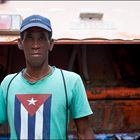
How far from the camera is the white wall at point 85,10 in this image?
3820 mm

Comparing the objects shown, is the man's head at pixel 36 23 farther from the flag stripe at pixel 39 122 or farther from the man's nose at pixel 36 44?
the flag stripe at pixel 39 122

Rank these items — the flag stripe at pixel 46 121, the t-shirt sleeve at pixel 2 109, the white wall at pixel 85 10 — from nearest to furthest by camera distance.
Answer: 1. the flag stripe at pixel 46 121
2. the t-shirt sleeve at pixel 2 109
3. the white wall at pixel 85 10

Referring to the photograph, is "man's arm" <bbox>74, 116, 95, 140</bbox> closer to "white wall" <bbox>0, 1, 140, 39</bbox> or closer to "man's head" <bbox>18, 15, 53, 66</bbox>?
"man's head" <bbox>18, 15, 53, 66</bbox>

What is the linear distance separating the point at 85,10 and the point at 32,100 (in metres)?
2.84

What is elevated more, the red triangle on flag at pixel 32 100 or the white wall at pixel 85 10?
the white wall at pixel 85 10

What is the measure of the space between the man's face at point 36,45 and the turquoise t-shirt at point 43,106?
11 centimetres

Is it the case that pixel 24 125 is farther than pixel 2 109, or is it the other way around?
pixel 2 109

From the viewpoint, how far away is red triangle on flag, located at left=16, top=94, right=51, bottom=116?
1.92m

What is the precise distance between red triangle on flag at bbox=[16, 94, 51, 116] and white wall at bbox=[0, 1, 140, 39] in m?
1.76

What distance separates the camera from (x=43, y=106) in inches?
75.8

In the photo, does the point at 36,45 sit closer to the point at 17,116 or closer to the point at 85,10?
the point at 17,116

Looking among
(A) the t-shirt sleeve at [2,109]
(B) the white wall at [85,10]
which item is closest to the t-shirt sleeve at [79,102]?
(A) the t-shirt sleeve at [2,109]

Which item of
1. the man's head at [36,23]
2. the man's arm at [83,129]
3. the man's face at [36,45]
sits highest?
the man's head at [36,23]

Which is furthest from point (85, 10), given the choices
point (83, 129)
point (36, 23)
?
point (83, 129)
